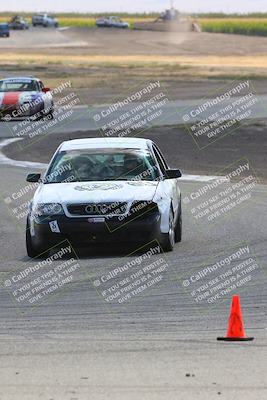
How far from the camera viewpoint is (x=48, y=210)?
44.0ft

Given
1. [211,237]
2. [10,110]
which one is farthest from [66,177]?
[10,110]

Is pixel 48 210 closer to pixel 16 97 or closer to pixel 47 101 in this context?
pixel 47 101

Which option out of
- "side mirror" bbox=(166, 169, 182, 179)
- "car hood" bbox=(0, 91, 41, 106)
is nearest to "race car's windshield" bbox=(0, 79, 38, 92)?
"car hood" bbox=(0, 91, 41, 106)

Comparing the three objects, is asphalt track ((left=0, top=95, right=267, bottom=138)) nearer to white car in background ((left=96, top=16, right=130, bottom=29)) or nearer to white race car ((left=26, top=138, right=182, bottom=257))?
white race car ((left=26, top=138, right=182, bottom=257))

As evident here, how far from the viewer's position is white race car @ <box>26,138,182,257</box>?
1334 centimetres

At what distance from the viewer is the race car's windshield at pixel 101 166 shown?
14133 millimetres

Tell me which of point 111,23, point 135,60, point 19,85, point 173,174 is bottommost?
point 111,23

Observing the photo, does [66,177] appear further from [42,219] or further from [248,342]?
[248,342]

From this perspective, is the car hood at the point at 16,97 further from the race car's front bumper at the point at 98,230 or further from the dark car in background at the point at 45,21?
the dark car in background at the point at 45,21

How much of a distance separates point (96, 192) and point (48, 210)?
0.58 meters

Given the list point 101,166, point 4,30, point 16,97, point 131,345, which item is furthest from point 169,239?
point 4,30

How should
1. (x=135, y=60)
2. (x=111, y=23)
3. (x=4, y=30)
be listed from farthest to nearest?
(x=111, y=23), (x=4, y=30), (x=135, y=60)

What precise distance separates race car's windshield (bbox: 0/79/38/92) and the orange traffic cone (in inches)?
1158

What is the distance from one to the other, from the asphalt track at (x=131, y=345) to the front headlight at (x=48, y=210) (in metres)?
0.57
